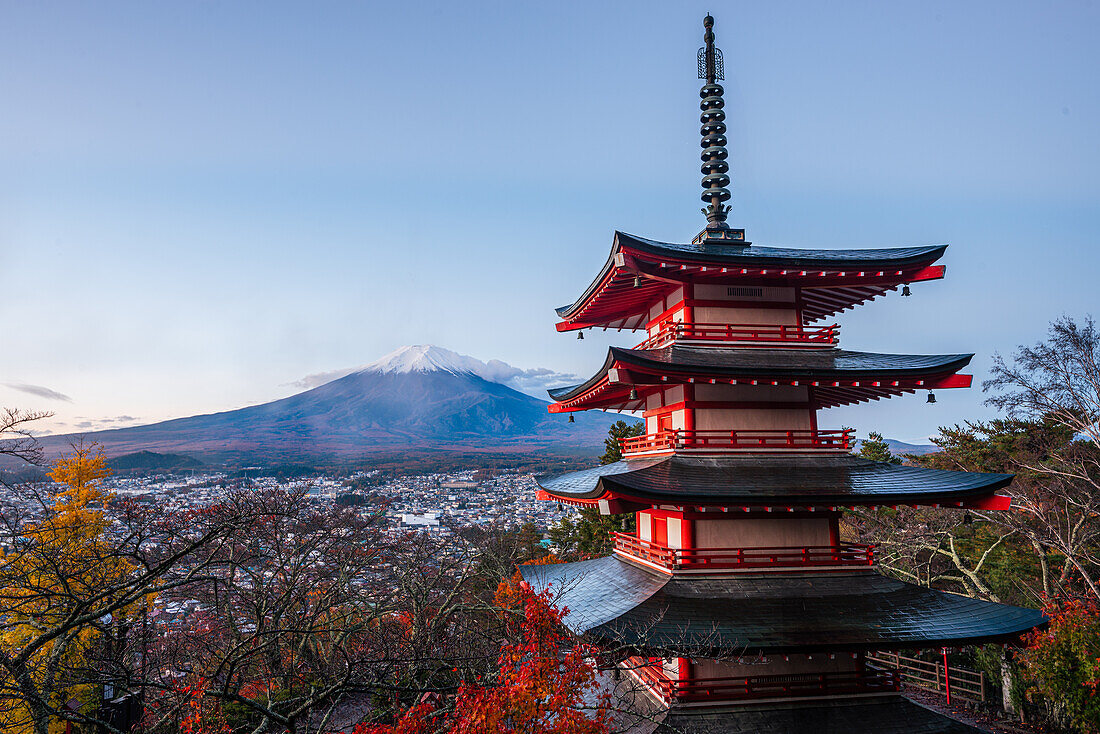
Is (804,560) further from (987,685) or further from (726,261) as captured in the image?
(987,685)

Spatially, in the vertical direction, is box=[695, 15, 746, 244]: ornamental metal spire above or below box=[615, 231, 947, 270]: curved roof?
above

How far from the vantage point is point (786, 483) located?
36.1 feet

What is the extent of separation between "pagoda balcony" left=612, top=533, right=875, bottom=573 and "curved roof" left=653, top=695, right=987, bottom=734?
2209 millimetres

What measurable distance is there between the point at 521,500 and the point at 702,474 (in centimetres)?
5662

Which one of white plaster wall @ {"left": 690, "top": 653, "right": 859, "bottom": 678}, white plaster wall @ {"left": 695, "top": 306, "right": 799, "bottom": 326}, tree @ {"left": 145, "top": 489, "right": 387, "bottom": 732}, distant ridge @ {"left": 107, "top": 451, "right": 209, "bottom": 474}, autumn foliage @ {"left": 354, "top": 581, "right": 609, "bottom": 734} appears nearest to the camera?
autumn foliage @ {"left": 354, "top": 581, "right": 609, "bottom": 734}

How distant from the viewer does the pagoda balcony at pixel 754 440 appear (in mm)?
11828

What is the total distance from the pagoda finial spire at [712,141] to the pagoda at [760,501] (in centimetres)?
81

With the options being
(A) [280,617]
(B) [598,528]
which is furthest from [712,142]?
(B) [598,528]

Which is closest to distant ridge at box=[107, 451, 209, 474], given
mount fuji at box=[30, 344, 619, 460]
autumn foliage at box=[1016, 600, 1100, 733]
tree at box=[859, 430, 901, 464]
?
mount fuji at box=[30, 344, 619, 460]

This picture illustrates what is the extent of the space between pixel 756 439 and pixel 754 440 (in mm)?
42

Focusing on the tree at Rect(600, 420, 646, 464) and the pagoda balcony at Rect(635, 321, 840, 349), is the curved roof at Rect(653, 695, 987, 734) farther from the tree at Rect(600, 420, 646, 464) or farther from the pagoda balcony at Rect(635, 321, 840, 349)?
the tree at Rect(600, 420, 646, 464)

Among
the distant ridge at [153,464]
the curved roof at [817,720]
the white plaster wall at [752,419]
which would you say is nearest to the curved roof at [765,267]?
the white plaster wall at [752,419]

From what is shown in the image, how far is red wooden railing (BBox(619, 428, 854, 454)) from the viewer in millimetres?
11844

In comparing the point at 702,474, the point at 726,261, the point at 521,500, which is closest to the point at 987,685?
the point at 702,474
